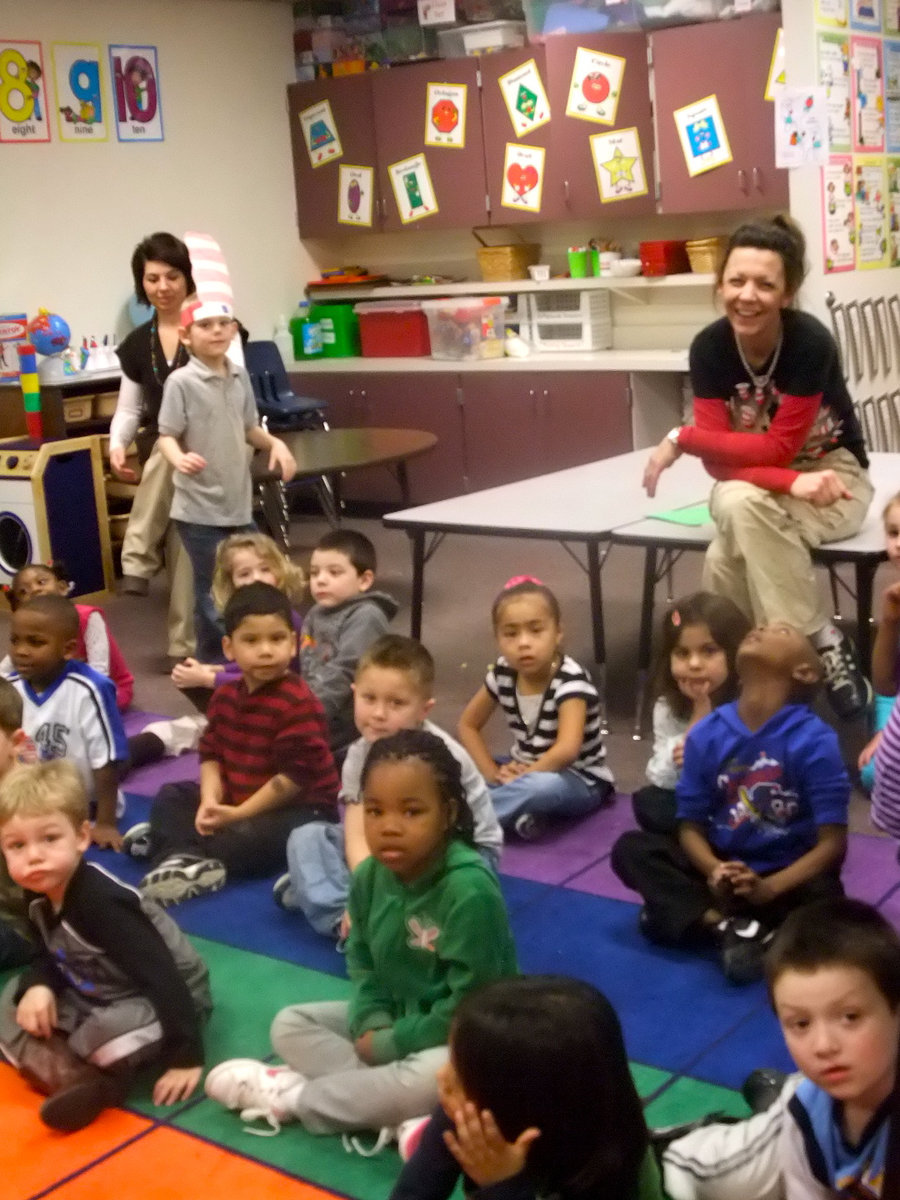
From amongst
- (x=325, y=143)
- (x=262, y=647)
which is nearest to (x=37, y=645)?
(x=262, y=647)

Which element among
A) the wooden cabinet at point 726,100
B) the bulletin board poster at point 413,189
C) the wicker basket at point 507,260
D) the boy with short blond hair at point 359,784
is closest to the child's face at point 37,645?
the boy with short blond hair at point 359,784

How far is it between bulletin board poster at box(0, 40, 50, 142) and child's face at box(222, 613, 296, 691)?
438 cm

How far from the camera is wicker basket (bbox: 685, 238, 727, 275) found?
6844mm

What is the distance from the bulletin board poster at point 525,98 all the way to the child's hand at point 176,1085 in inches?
222

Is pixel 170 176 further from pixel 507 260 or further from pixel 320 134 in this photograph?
pixel 507 260

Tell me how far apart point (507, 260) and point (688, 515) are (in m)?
3.75

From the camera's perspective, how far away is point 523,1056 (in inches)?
61.4

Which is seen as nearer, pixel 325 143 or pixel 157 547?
pixel 157 547

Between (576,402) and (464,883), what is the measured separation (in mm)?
5119

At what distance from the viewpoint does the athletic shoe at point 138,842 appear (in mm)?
3576

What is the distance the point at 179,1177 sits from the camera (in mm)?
2287

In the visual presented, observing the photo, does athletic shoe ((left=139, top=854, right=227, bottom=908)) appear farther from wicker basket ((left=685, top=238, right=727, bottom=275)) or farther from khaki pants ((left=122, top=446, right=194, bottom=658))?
wicker basket ((left=685, top=238, right=727, bottom=275))

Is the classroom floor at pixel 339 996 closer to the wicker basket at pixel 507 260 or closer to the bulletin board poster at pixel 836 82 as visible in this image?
the bulletin board poster at pixel 836 82

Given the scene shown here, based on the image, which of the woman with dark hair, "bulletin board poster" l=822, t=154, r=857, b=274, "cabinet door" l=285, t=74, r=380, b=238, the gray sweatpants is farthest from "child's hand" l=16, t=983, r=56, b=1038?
"cabinet door" l=285, t=74, r=380, b=238
